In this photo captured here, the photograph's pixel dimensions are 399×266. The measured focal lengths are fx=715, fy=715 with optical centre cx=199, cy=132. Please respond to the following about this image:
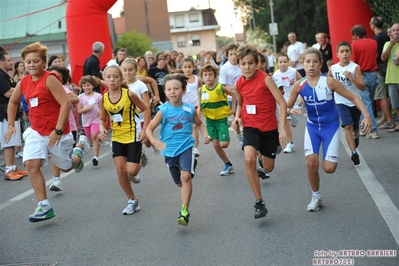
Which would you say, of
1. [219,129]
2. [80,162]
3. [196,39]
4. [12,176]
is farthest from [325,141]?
[196,39]

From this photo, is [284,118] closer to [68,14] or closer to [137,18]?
[68,14]

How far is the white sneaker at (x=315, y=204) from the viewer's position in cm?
732

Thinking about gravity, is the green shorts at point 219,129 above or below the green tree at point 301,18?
below

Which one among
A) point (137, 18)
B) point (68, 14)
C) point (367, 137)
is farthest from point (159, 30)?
point (367, 137)

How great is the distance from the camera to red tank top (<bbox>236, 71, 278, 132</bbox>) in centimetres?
777

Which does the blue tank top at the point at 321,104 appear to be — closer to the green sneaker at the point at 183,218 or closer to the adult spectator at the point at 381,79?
the green sneaker at the point at 183,218

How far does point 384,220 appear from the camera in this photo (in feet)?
21.8

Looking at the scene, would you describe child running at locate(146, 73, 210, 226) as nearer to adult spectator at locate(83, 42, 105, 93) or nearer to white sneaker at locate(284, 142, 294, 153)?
white sneaker at locate(284, 142, 294, 153)

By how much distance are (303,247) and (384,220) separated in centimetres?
111

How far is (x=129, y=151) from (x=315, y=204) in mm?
2200

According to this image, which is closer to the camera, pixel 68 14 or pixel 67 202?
pixel 67 202

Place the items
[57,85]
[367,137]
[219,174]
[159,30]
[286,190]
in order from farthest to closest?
[159,30], [367,137], [219,174], [286,190], [57,85]

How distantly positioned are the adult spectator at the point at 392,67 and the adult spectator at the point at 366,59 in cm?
27

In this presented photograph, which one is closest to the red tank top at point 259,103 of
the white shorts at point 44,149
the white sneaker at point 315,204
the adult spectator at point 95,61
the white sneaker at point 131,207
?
the white sneaker at point 315,204
